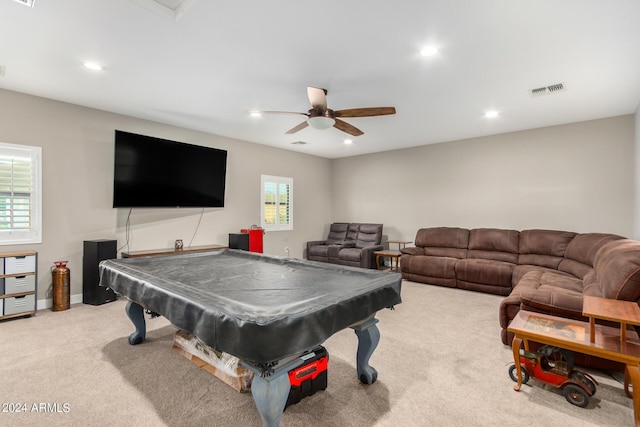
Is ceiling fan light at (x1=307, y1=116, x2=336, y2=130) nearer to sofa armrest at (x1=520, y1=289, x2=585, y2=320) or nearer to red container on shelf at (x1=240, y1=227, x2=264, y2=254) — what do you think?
sofa armrest at (x1=520, y1=289, x2=585, y2=320)

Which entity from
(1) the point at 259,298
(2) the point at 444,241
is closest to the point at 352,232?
(2) the point at 444,241

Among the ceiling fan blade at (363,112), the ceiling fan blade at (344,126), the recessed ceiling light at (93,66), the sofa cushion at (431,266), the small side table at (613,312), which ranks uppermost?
the recessed ceiling light at (93,66)

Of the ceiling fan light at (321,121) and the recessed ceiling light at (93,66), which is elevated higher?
the recessed ceiling light at (93,66)

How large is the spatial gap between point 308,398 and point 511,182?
17.2 feet

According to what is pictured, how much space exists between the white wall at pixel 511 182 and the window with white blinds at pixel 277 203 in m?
1.81

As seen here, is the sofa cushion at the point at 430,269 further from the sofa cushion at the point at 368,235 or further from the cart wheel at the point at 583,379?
the cart wheel at the point at 583,379

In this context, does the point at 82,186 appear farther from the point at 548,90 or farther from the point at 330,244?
the point at 548,90

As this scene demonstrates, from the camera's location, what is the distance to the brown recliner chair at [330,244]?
261 inches

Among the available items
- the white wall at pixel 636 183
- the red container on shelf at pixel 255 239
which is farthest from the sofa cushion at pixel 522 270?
the red container on shelf at pixel 255 239

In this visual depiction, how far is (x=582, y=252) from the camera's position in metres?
3.95

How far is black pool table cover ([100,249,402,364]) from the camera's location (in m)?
1.24

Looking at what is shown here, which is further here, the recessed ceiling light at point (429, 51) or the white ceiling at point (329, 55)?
the recessed ceiling light at point (429, 51)

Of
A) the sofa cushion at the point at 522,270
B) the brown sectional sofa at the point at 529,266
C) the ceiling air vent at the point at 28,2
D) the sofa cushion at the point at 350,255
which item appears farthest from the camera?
the sofa cushion at the point at 350,255

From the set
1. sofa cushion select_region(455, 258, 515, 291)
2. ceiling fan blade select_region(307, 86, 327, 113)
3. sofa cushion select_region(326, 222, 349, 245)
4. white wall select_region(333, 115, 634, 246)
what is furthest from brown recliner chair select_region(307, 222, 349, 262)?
ceiling fan blade select_region(307, 86, 327, 113)
